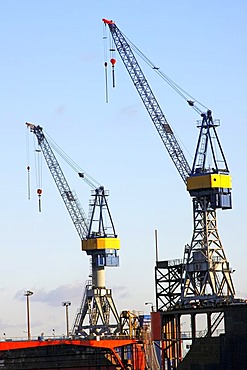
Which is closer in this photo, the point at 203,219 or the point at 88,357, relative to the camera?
the point at 88,357

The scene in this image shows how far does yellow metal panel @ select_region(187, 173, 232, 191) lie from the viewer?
567 feet

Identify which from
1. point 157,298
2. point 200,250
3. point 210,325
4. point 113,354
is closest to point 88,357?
point 113,354

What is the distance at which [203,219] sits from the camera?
174625mm

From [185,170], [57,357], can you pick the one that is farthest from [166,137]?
[57,357]

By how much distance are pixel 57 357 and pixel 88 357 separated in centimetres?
438

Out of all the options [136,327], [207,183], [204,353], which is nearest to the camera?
[204,353]

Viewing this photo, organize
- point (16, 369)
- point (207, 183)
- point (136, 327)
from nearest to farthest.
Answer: point (16, 369) → point (136, 327) → point (207, 183)

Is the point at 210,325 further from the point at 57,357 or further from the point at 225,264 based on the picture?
the point at 225,264

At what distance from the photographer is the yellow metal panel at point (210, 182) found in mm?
172750

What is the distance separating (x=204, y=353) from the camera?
5069 inches

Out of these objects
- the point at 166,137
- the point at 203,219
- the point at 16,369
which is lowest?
the point at 16,369

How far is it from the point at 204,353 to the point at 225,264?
48.8 m

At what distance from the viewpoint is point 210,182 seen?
17275 centimetres

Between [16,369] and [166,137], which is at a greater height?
[166,137]
